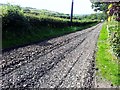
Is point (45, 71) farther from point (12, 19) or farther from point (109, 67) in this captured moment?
point (12, 19)

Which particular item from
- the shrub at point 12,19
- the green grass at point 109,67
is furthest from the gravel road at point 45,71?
the shrub at point 12,19

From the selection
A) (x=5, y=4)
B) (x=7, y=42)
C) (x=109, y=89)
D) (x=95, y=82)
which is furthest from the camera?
(x=5, y=4)

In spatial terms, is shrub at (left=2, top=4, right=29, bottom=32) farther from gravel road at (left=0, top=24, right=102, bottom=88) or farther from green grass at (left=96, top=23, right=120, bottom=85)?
green grass at (left=96, top=23, right=120, bottom=85)

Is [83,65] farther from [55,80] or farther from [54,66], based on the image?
[55,80]

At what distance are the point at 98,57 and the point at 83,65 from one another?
9.40 feet

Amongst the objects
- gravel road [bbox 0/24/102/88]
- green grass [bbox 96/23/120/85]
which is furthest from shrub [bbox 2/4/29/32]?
green grass [bbox 96/23/120/85]

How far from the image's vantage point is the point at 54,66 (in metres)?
12.9

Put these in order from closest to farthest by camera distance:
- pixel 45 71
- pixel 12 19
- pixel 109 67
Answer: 1. pixel 45 71
2. pixel 109 67
3. pixel 12 19

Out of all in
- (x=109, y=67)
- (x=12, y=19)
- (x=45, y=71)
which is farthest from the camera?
(x=12, y=19)

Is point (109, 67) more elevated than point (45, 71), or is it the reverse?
point (45, 71)

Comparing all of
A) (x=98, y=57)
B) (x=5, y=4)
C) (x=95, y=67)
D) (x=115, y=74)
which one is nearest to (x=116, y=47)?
(x=98, y=57)

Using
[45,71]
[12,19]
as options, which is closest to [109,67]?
[45,71]

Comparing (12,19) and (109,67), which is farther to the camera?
(12,19)

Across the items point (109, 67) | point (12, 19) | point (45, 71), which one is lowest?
point (109, 67)
